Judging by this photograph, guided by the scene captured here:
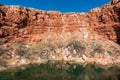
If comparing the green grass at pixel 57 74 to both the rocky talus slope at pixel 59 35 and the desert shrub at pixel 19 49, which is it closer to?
the rocky talus slope at pixel 59 35

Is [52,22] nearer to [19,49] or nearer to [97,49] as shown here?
[19,49]

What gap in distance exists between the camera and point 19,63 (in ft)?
263

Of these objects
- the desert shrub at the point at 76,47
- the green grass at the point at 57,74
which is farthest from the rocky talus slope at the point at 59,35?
the green grass at the point at 57,74

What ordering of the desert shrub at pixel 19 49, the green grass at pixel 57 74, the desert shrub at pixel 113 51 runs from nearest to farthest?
the green grass at pixel 57 74 → the desert shrub at pixel 19 49 → the desert shrub at pixel 113 51

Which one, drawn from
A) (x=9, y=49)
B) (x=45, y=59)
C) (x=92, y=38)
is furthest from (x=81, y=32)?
(x=9, y=49)

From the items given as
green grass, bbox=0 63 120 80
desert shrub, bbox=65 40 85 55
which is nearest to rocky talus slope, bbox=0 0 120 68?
desert shrub, bbox=65 40 85 55

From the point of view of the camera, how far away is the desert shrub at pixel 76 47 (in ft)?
297

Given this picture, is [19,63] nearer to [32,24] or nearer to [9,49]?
[9,49]

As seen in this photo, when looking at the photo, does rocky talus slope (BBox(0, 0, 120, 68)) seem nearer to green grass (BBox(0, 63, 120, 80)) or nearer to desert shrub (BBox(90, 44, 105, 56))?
desert shrub (BBox(90, 44, 105, 56))

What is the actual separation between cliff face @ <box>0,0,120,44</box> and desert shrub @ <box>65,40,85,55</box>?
1149cm

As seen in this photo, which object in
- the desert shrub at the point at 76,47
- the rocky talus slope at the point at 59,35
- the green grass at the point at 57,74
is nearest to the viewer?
the green grass at the point at 57,74

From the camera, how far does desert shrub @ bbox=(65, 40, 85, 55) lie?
297ft

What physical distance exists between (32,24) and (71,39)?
15664 millimetres

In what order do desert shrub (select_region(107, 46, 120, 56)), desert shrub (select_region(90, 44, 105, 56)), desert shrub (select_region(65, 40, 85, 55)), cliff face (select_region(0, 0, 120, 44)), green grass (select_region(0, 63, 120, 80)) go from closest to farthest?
green grass (select_region(0, 63, 120, 80)) → desert shrub (select_region(107, 46, 120, 56)) → desert shrub (select_region(90, 44, 105, 56)) → desert shrub (select_region(65, 40, 85, 55)) → cliff face (select_region(0, 0, 120, 44))
